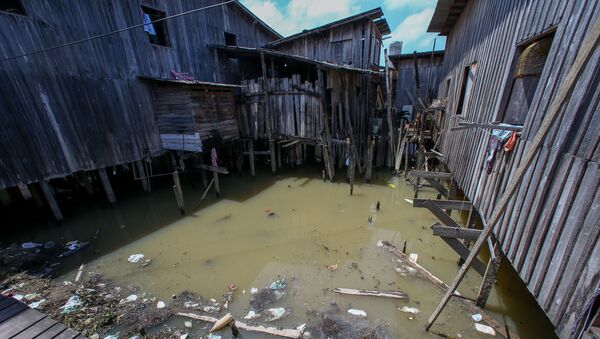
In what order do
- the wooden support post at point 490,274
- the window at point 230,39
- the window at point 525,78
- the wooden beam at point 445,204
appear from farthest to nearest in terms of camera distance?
the window at point 230,39 < the wooden beam at point 445,204 < the wooden support post at point 490,274 < the window at point 525,78

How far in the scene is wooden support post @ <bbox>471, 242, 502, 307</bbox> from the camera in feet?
12.8

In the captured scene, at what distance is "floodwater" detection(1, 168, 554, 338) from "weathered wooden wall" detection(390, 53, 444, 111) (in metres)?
8.33

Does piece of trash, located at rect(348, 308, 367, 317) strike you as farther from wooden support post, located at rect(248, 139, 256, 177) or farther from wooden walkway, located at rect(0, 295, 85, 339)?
wooden support post, located at rect(248, 139, 256, 177)

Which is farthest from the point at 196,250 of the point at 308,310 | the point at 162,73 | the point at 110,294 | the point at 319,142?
the point at 162,73

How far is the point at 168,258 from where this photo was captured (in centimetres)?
637

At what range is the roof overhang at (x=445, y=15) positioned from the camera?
26.5ft

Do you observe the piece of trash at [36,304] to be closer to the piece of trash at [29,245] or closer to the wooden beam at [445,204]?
the piece of trash at [29,245]

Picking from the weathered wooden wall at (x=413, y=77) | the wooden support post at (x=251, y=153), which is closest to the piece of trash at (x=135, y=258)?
the wooden support post at (x=251, y=153)

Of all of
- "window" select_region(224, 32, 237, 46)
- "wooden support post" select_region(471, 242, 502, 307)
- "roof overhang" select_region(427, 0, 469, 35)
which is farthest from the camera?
"window" select_region(224, 32, 237, 46)

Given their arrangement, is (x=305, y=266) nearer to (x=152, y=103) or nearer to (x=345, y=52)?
(x=152, y=103)

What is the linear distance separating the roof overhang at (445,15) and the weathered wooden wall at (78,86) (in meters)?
10.9

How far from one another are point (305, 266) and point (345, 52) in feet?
36.6

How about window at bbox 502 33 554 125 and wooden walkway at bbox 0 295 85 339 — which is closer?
wooden walkway at bbox 0 295 85 339

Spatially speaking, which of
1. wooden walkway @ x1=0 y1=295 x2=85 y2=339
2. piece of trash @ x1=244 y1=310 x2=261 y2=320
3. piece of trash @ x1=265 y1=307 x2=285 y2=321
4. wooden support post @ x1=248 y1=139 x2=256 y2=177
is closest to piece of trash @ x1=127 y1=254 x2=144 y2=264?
wooden walkway @ x1=0 y1=295 x2=85 y2=339
